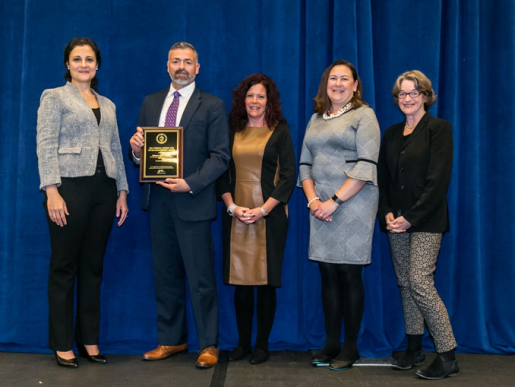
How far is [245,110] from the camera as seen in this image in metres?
3.05

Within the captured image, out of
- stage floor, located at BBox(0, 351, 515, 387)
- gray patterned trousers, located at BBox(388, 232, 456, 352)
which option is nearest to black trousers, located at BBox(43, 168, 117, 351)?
stage floor, located at BBox(0, 351, 515, 387)

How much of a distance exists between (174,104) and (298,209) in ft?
3.45

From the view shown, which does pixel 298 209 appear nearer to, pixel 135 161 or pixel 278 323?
pixel 278 323

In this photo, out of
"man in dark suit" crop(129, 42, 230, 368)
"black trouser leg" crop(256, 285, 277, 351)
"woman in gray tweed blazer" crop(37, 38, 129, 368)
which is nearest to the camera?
"woman in gray tweed blazer" crop(37, 38, 129, 368)

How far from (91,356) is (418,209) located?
2.00 metres

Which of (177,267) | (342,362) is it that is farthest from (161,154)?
(342,362)

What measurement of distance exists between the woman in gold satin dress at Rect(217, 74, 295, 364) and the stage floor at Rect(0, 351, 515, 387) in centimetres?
19

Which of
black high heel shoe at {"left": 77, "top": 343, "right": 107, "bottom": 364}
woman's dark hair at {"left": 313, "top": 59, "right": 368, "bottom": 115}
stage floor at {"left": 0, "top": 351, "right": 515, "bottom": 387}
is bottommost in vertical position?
stage floor at {"left": 0, "top": 351, "right": 515, "bottom": 387}

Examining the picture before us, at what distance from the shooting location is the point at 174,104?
9.78 feet

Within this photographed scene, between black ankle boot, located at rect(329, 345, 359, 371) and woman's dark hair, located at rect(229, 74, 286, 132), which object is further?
woman's dark hair, located at rect(229, 74, 286, 132)

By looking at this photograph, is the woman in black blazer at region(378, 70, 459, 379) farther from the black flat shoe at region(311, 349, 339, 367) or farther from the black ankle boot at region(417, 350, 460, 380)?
the black flat shoe at region(311, 349, 339, 367)

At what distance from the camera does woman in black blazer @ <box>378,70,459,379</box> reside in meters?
2.69

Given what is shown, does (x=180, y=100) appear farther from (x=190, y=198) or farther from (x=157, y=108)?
(x=190, y=198)

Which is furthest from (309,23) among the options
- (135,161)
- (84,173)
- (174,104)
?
(84,173)
